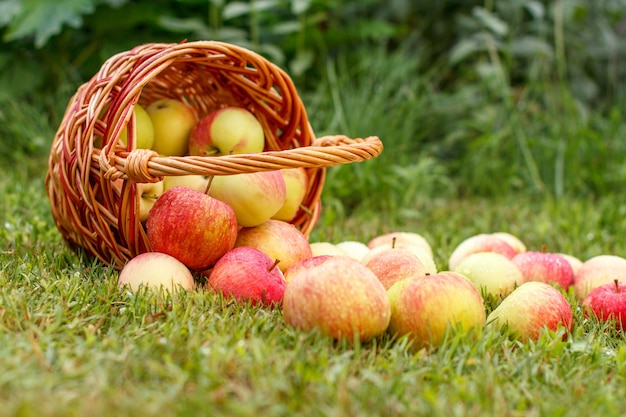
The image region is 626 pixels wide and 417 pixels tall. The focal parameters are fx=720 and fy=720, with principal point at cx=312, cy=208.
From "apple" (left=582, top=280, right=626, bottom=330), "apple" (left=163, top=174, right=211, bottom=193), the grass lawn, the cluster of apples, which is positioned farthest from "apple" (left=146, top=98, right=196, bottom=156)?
"apple" (left=582, top=280, right=626, bottom=330)

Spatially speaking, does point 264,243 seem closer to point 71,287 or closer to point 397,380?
point 71,287

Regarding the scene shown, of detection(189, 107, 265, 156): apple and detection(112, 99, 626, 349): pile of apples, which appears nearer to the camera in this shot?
detection(112, 99, 626, 349): pile of apples

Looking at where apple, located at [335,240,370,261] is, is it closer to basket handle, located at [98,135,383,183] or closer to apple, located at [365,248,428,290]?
apple, located at [365,248,428,290]

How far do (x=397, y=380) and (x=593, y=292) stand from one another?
86 cm

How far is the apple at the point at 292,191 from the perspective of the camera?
6.72 feet

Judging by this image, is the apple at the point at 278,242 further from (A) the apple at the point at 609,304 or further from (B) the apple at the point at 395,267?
(A) the apple at the point at 609,304

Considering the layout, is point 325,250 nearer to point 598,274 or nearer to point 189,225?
point 189,225

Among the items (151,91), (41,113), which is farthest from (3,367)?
(41,113)

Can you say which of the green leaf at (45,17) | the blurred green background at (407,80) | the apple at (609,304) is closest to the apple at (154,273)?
the apple at (609,304)

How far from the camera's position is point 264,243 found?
1870 mm

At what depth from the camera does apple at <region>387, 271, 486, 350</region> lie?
57.5 inches

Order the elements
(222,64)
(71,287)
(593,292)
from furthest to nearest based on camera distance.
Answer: (222,64)
(593,292)
(71,287)

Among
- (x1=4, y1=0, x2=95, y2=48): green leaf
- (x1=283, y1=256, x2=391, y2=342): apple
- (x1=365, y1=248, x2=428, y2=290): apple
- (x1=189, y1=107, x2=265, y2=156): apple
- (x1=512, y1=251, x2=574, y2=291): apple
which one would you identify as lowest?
(x1=512, y1=251, x2=574, y2=291): apple

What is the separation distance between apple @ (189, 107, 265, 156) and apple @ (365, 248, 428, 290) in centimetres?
52
